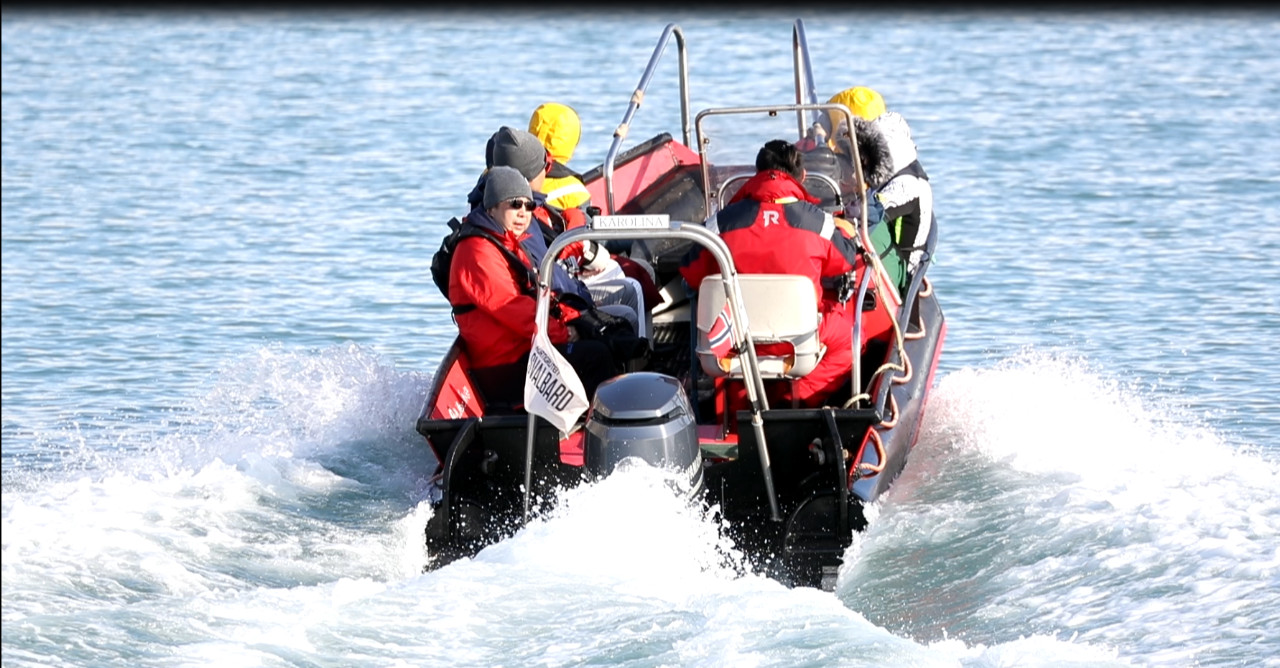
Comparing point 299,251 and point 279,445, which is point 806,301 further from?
point 299,251

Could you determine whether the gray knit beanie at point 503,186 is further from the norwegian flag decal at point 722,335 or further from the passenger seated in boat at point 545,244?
the norwegian flag decal at point 722,335

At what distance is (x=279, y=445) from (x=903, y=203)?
8.81ft

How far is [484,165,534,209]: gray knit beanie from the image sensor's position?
19.4 feet

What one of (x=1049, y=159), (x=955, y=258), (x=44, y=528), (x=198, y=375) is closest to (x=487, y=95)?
(x=1049, y=159)

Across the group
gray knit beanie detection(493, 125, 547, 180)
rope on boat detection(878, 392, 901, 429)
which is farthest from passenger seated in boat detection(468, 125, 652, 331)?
rope on boat detection(878, 392, 901, 429)

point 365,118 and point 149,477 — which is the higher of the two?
point 149,477

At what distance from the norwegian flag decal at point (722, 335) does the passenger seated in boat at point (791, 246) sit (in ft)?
0.80

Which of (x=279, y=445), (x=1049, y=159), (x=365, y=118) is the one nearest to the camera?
(x=279, y=445)

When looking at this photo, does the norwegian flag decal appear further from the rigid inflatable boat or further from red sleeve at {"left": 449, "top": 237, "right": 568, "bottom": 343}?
red sleeve at {"left": 449, "top": 237, "right": 568, "bottom": 343}

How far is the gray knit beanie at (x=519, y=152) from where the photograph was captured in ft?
21.9

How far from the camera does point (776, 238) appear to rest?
226 inches

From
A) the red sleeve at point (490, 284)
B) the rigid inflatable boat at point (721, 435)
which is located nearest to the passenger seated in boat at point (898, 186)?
the rigid inflatable boat at point (721, 435)

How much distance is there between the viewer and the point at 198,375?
8961 mm

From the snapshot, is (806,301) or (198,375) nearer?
(806,301)
